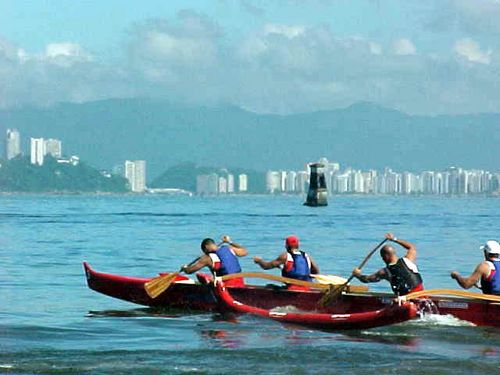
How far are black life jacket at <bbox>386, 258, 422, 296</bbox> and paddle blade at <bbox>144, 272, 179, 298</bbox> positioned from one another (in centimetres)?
610

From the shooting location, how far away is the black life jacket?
22469 millimetres

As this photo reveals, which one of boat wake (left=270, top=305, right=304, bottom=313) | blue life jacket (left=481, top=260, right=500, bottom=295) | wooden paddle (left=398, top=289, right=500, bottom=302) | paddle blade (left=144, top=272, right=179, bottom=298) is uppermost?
blue life jacket (left=481, top=260, right=500, bottom=295)

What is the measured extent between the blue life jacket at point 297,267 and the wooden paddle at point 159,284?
9.40ft

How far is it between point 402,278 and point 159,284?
673 centimetres

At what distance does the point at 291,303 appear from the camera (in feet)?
80.8

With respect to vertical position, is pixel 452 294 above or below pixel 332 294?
above

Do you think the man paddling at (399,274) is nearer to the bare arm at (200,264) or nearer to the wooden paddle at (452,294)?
the wooden paddle at (452,294)

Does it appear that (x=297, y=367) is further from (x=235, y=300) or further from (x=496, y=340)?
(x=235, y=300)

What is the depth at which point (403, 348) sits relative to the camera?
20.8 m

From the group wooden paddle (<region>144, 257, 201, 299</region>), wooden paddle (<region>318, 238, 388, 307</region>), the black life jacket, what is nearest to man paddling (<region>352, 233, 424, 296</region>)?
the black life jacket

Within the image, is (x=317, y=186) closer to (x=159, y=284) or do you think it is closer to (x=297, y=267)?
(x=159, y=284)

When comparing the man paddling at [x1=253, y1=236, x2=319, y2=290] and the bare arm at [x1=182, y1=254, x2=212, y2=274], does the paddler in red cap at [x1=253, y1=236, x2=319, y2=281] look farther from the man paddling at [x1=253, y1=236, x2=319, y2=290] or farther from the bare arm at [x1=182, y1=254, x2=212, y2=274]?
the bare arm at [x1=182, y1=254, x2=212, y2=274]

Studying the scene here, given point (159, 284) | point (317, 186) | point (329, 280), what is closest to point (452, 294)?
point (329, 280)

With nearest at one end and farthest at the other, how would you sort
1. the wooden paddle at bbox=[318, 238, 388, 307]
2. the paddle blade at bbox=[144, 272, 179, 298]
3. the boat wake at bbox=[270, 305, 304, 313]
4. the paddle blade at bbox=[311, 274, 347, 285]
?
the wooden paddle at bbox=[318, 238, 388, 307]
the paddle blade at bbox=[311, 274, 347, 285]
the boat wake at bbox=[270, 305, 304, 313]
the paddle blade at bbox=[144, 272, 179, 298]
